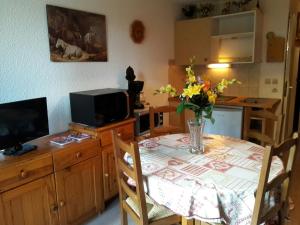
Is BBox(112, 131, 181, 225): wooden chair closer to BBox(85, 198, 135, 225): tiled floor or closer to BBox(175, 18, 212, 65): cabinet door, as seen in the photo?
BBox(85, 198, 135, 225): tiled floor

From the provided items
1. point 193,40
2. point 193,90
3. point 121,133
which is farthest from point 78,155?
point 193,40

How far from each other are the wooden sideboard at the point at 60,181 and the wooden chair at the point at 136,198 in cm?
51

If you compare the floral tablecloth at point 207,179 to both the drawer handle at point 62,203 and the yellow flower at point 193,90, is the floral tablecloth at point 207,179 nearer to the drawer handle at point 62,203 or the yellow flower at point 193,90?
the yellow flower at point 193,90

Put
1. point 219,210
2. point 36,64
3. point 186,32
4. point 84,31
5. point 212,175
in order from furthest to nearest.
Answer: point 186,32
point 84,31
point 36,64
point 212,175
point 219,210

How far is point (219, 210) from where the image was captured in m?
1.25

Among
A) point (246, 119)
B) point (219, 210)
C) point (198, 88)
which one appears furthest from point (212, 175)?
point (246, 119)

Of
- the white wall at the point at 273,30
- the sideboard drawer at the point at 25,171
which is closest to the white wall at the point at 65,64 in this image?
the sideboard drawer at the point at 25,171

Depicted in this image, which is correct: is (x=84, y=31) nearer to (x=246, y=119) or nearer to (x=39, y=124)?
(x=39, y=124)

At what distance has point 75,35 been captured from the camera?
97.3 inches

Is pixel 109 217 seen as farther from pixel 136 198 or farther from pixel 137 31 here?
pixel 137 31

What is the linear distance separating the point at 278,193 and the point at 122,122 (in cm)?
148

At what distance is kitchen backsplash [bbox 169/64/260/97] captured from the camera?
12.3ft

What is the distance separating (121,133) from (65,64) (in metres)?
0.87

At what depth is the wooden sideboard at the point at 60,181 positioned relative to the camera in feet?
5.30
